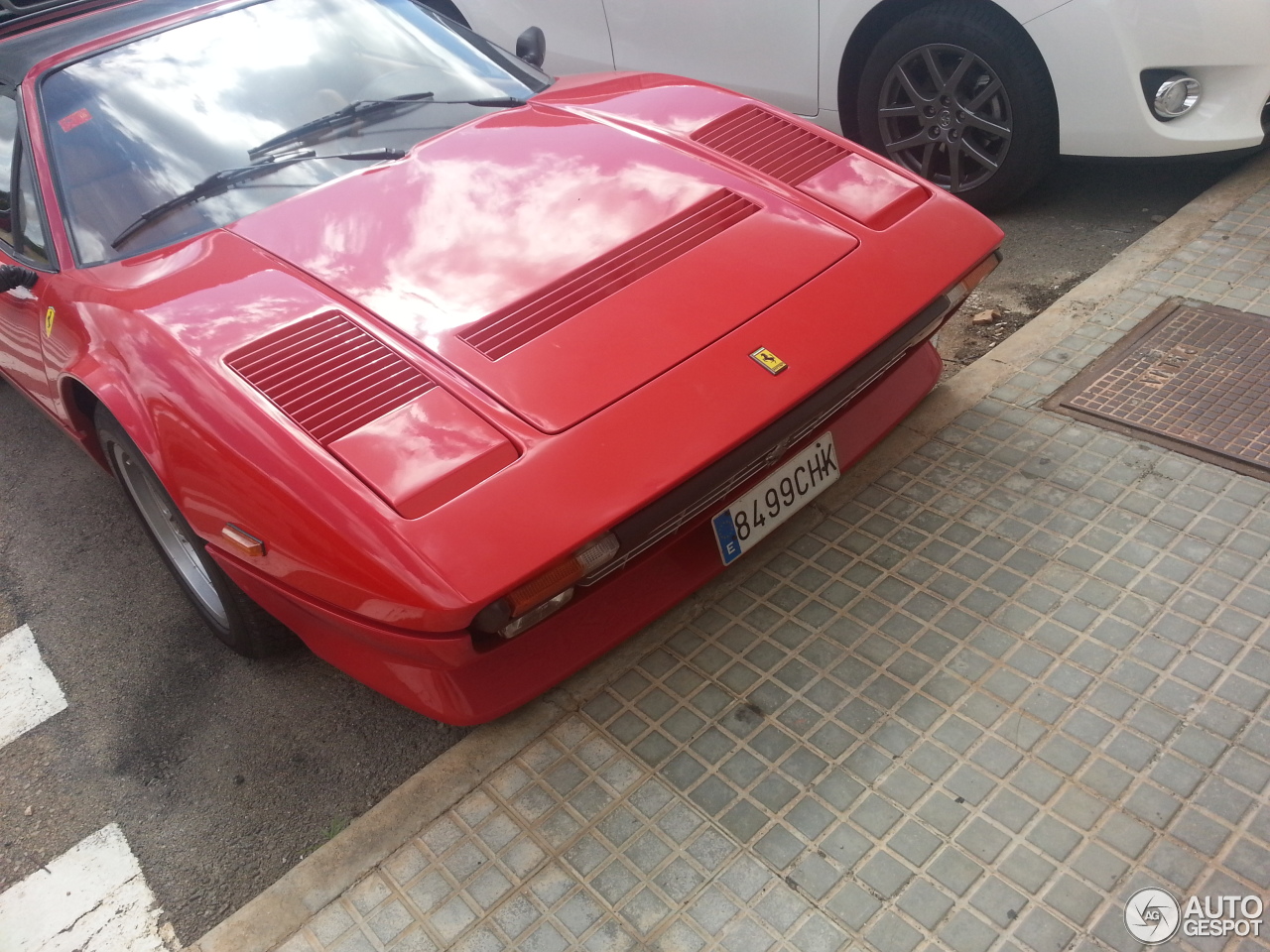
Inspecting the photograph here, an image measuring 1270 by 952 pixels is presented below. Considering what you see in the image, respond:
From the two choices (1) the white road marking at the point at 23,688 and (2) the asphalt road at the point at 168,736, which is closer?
(2) the asphalt road at the point at 168,736

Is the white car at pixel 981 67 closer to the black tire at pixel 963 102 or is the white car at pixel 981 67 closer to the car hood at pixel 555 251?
the black tire at pixel 963 102

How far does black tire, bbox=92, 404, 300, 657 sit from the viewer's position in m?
2.55

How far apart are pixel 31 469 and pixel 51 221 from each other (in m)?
1.43

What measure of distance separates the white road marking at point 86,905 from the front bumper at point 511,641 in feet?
2.06

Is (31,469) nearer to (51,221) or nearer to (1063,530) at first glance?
(51,221)

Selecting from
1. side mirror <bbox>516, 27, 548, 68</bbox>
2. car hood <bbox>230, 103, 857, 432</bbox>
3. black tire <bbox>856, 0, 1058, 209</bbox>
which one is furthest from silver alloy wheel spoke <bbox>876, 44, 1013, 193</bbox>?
car hood <bbox>230, 103, 857, 432</bbox>

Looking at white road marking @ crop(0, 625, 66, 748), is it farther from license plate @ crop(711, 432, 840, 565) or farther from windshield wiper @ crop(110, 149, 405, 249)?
license plate @ crop(711, 432, 840, 565)

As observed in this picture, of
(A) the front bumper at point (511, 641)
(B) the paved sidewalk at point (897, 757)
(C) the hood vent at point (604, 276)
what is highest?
(C) the hood vent at point (604, 276)

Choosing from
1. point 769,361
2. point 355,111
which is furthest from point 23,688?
point 769,361

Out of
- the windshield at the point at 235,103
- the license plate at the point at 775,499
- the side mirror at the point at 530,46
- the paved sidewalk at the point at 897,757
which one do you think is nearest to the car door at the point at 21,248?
the windshield at the point at 235,103

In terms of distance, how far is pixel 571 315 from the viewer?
88.0 inches

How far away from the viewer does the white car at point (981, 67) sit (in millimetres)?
→ 3479

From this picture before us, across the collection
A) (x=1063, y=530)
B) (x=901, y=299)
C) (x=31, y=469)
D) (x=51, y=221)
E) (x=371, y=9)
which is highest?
(x=371, y=9)

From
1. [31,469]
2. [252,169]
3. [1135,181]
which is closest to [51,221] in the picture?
[252,169]
